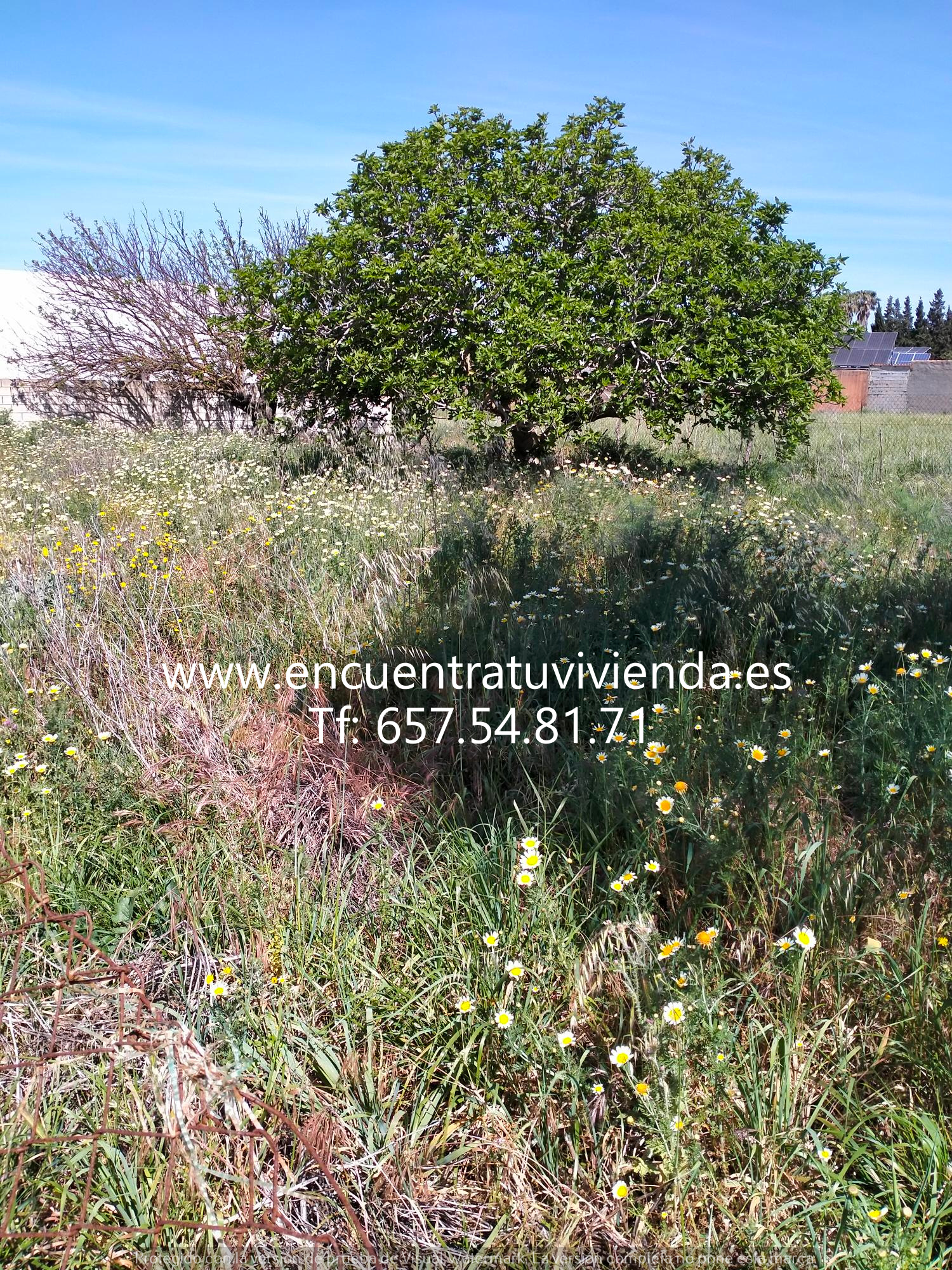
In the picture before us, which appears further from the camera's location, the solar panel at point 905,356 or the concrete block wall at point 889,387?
the solar panel at point 905,356

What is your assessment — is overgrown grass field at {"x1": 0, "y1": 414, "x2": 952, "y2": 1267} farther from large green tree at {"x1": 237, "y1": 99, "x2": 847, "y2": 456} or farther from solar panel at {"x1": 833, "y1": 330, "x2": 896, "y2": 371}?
solar panel at {"x1": 833, "y1": 330, "x2": 896, "y2": 371}

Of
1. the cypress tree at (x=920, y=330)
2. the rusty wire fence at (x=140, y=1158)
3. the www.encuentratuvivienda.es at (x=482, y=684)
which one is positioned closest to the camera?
the rusty wire fence at (x=140, y=1158)

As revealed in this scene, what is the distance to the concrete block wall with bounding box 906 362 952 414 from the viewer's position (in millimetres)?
33469

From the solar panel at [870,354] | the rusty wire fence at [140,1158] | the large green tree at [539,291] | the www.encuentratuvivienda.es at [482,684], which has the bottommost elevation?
the rusty wire fence at [140,1158]

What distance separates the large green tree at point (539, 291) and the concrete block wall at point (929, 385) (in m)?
28.1

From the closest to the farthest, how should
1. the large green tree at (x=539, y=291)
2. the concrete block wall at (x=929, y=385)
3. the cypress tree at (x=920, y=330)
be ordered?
the large green tree at (x=539, y=291) < the concrete block wall at (x=929, y=385) < the cypress tree at (x=920, y=330)

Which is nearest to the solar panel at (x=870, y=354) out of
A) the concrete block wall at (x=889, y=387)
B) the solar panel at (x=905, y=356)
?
the solar panel at (x=905, y=356)

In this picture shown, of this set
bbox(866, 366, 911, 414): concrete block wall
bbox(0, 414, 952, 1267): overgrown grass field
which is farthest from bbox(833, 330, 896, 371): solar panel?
bbox(0, 414, 952, 1267): overgrown grass field

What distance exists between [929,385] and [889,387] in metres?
1.41

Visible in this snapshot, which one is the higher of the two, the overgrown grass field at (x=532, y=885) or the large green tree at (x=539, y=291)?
the large green tree at (x=539, y=291)

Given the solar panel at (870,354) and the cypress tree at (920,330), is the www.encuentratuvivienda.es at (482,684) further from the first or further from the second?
the cypress tree at (920,330)

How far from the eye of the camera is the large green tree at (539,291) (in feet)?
27.0

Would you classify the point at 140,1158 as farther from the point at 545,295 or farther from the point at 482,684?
the point at 545,295

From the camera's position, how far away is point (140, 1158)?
1739 millimetres
